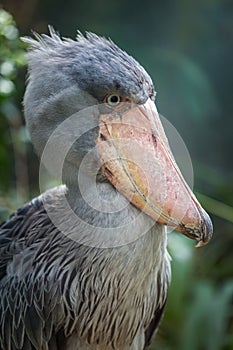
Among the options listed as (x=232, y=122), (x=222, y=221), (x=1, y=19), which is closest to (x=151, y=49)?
(x=232, y=122)

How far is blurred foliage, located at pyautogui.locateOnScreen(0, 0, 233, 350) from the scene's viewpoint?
3.10m

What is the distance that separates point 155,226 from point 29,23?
208cm

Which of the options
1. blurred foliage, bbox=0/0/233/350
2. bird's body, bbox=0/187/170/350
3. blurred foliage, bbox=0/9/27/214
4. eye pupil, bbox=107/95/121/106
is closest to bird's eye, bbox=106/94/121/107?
eye pupil, bbox=107/95/121/106

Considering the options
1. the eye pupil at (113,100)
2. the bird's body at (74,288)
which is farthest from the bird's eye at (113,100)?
the bird's body at (74,288)

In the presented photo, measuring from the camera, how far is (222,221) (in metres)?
3.76

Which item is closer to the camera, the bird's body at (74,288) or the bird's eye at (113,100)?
the bird's eye at (113,100)

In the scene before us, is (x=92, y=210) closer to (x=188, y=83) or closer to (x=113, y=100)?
(x=113, y=100)

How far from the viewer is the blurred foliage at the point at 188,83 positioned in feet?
10.2

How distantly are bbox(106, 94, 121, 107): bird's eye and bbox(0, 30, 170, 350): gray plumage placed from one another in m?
0.02

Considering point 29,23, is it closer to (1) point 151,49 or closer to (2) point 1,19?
Result: (1) point 151,49

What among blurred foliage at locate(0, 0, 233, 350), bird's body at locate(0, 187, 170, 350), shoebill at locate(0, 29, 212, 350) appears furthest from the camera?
blurred foliage at locate(0, 0, 233, 350)

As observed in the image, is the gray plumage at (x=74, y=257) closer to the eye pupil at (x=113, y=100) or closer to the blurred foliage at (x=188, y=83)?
the eye pupil at (x=113, y=100)

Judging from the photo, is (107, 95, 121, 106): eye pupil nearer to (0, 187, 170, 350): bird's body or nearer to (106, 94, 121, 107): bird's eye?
(106, 94, 121, 107): bird's eye

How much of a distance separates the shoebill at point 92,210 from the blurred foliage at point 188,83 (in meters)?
1.08
